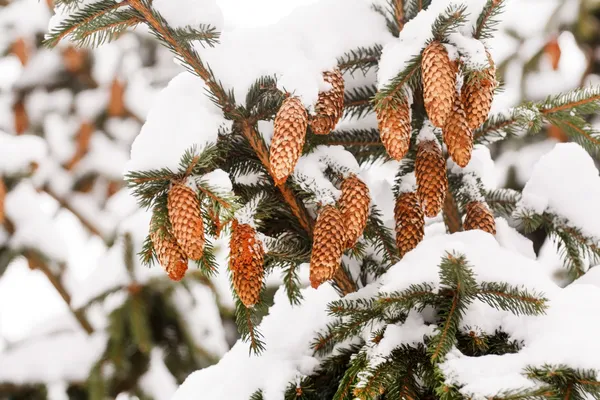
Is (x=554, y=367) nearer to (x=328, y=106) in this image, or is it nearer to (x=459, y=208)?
(x=328, y=106)

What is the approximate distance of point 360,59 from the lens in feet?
5.47

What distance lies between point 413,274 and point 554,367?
351 mm

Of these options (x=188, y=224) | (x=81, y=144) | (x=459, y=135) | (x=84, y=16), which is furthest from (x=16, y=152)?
(x=459, y=135)

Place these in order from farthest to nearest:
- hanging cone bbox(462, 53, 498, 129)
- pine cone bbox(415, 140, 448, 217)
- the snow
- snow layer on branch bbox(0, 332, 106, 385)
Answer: snow layer on branch bbox(0, 332, 106, 385), the snow, pine cone bbox(415, 140, 448, 217), hanging cone bbox(462, 53, 498, 129)

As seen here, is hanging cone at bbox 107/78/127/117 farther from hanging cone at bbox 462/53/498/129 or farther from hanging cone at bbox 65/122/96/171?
hanging cone at bbox 462/53/498/129

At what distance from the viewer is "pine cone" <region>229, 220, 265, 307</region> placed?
4.56ft

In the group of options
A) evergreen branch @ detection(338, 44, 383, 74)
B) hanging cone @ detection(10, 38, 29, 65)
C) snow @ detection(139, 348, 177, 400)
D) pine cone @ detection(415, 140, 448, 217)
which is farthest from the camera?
hanging cone @ detection(10, 38, 29, 65)

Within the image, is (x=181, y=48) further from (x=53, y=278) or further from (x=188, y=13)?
(x=53, y=278)

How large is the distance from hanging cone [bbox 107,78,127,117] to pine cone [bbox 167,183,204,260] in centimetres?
545

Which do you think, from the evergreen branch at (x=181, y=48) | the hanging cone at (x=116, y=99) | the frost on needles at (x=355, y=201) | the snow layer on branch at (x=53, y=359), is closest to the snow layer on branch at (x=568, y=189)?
the frost on needles at (x=355, y=201)

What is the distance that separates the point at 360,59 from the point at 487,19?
1.18 ft

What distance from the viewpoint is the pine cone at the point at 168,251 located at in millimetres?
1365

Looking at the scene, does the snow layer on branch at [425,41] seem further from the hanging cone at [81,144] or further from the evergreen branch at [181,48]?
the hanging cone at [81,144]

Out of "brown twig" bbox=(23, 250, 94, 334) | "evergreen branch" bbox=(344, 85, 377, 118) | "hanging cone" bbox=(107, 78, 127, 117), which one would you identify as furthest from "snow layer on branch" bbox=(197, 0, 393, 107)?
"hanging cone" bbox=(107, 78, 127, 117)
